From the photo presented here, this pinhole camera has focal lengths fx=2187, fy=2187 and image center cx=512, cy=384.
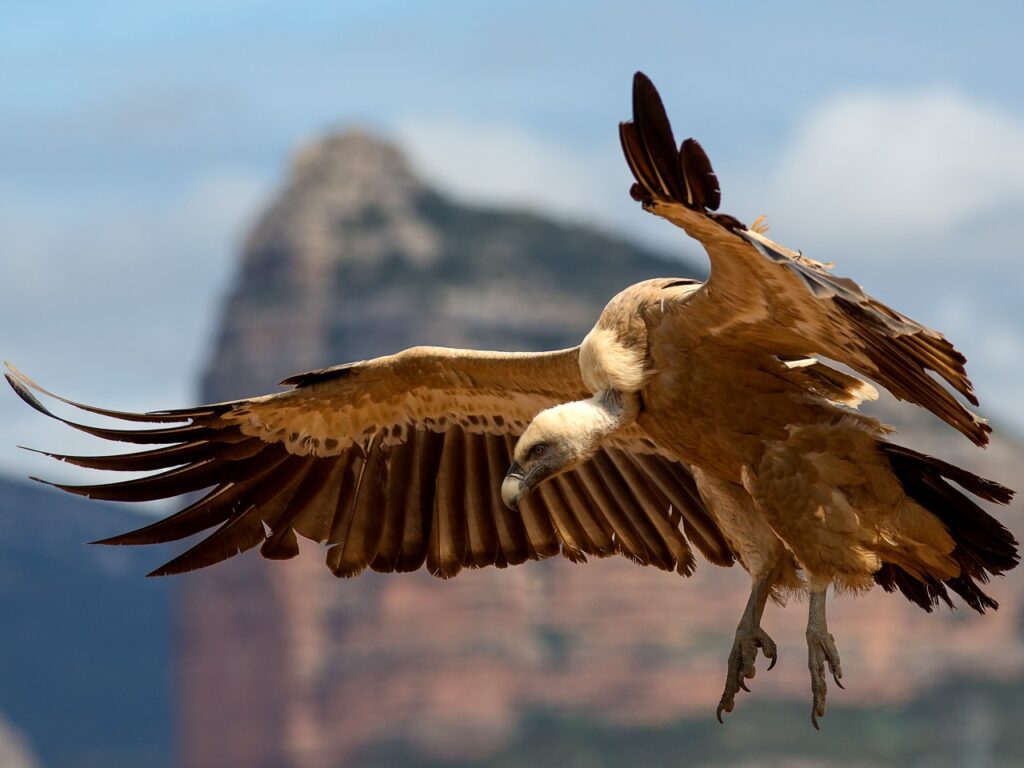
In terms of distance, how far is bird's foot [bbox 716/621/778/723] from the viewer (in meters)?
11.7

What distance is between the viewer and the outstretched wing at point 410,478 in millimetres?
12547

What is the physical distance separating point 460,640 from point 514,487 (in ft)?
319

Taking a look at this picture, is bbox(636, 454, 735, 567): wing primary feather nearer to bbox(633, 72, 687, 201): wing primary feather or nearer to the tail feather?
the tail feather

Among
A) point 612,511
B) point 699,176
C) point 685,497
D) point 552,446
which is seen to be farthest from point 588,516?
point 699,176

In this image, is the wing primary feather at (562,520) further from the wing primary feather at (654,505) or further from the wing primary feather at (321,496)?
the wing primary feather at (321,496)

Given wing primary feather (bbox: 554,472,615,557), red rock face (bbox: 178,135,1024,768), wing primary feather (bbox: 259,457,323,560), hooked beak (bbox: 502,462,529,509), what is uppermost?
hooked beak (bbox: 502,462,529,509)

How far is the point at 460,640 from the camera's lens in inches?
4220

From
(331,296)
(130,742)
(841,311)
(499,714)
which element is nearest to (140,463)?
(841,311)

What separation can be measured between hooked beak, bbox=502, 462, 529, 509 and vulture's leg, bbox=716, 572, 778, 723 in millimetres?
1617

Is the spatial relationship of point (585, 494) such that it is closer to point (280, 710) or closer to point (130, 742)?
point (280, 710)

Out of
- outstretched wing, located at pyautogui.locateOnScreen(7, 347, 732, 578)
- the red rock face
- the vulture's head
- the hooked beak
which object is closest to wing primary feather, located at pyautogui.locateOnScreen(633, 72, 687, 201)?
the vulture's head

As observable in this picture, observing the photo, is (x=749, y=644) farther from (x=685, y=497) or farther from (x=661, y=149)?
(x=661, y=149)

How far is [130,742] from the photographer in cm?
15350

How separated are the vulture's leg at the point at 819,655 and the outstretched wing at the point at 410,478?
1.80 meters
